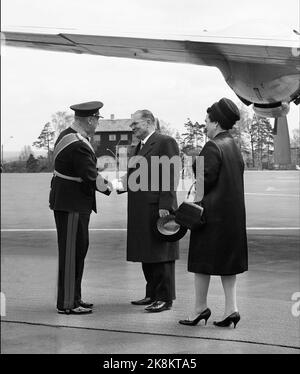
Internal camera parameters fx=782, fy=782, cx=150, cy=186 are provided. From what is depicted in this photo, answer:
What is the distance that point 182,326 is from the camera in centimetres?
602

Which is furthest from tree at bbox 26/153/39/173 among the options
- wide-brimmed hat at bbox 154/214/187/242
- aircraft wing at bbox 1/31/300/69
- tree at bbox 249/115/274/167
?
tree at bbox 249/115/274/167

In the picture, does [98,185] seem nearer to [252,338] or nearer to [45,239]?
[252,338]

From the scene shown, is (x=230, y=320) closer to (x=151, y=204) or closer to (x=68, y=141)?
(x=151, y=204)

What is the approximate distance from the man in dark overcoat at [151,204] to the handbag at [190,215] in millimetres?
733

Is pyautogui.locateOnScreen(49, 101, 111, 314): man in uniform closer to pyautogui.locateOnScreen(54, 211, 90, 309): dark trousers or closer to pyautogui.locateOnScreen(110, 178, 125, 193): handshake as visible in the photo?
pyautogui.locateOnScreen(54, 211, 90, 309): dark trousers

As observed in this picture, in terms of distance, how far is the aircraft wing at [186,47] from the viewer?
10586mm

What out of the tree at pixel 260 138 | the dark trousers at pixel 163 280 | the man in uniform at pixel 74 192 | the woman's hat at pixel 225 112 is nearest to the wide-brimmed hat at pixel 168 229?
the dark trousers at pixel 163 280

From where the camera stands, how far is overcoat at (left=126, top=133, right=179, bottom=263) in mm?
6570

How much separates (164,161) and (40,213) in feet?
47.1

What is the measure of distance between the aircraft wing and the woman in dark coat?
4322 millimetres

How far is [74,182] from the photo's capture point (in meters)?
6.36

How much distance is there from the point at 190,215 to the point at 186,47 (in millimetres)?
6508

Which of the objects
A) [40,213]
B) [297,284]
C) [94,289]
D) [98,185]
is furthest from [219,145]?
[40,213]

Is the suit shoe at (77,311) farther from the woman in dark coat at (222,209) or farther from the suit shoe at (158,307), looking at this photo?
the woman in dark coat at (222,209)
